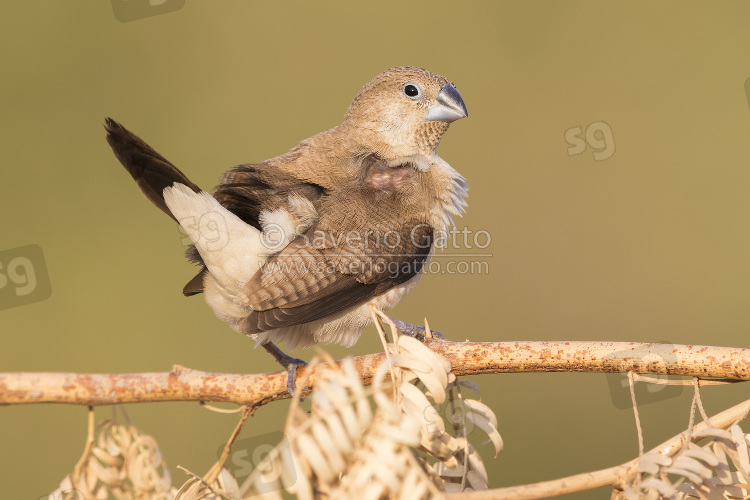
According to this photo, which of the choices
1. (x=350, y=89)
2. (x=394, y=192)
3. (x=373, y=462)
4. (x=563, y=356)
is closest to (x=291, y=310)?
(x=394, y=192)

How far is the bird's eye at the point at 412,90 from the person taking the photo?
3988 millimetres

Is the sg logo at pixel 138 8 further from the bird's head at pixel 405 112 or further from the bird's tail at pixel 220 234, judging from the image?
the bird's tail at pixel 220 234

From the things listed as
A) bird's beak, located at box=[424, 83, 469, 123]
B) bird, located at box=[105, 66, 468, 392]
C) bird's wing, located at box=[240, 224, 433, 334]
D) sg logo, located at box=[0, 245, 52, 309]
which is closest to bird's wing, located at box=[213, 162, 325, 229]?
bird, located at box=[105, 66, 468, 392]

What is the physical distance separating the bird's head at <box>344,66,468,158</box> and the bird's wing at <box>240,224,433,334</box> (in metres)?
0.67

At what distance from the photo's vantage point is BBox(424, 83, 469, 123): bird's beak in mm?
3959

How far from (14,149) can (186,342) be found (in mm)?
2356

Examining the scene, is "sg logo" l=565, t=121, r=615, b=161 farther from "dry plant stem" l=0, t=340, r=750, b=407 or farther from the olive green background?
"dry plant stem" l=0, t=340, r=750, b=407

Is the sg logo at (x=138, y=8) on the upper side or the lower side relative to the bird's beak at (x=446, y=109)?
upper

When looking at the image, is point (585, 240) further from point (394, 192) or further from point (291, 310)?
point (291, 310)

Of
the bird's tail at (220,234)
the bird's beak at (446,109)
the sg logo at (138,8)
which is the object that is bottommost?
the bird's tail at (220,234)

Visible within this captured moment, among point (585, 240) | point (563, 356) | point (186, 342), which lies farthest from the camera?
point (585, 240)

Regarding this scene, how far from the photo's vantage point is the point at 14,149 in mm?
6473

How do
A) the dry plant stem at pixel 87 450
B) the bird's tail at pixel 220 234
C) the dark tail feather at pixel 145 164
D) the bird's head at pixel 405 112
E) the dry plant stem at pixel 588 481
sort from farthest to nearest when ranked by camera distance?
the bird's head at pixel 405 112 < the bird's tail at pixel 220 234 < the dark tail feather at pixel 145 164 < the dry plant stem at pixel 87 450 < the dry plant stem at pixel 588 481

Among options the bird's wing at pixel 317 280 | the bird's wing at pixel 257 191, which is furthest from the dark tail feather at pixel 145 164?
the bird's wing at pixel 317 280
